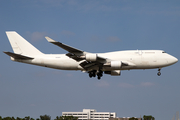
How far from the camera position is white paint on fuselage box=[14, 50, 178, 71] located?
4375 cm

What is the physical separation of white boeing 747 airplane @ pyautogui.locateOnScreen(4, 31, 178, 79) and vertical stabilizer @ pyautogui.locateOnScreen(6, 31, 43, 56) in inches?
7.9

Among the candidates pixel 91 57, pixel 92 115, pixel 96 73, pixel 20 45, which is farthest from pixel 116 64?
pixel 92 115

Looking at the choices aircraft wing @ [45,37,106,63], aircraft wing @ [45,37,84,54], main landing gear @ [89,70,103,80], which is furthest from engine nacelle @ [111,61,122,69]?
aircraft wing @ [45,37,84,54]

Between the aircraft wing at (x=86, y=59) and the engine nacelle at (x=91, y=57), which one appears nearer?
the aircraft wing at (x=86, y=59)


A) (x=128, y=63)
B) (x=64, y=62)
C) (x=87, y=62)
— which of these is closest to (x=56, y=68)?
(x=64, y=62)

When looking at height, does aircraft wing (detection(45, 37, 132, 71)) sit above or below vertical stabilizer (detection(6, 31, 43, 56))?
below

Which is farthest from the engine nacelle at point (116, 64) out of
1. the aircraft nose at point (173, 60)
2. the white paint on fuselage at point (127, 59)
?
the aircraft nose at point (173, 60)

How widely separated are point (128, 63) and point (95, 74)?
252 inches

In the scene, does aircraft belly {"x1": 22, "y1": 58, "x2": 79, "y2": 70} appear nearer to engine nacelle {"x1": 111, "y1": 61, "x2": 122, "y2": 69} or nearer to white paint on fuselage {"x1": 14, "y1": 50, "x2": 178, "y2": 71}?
white paint on fuselage {"x1": 14, "y1": 50, "x2": 178, "y2": 71}

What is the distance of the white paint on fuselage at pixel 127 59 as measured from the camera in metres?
43.8

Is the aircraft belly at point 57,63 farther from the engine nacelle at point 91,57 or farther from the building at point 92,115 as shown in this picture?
the building at point 92,115

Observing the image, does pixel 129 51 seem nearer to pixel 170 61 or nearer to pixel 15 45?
pixel 170 61

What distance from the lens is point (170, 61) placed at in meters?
44.8

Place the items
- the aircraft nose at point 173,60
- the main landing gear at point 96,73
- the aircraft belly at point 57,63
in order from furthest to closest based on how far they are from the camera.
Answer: the main landing gear at point 96,73 < the aircraft belly at point 57,63 < the aircraft nose at point 173,60
